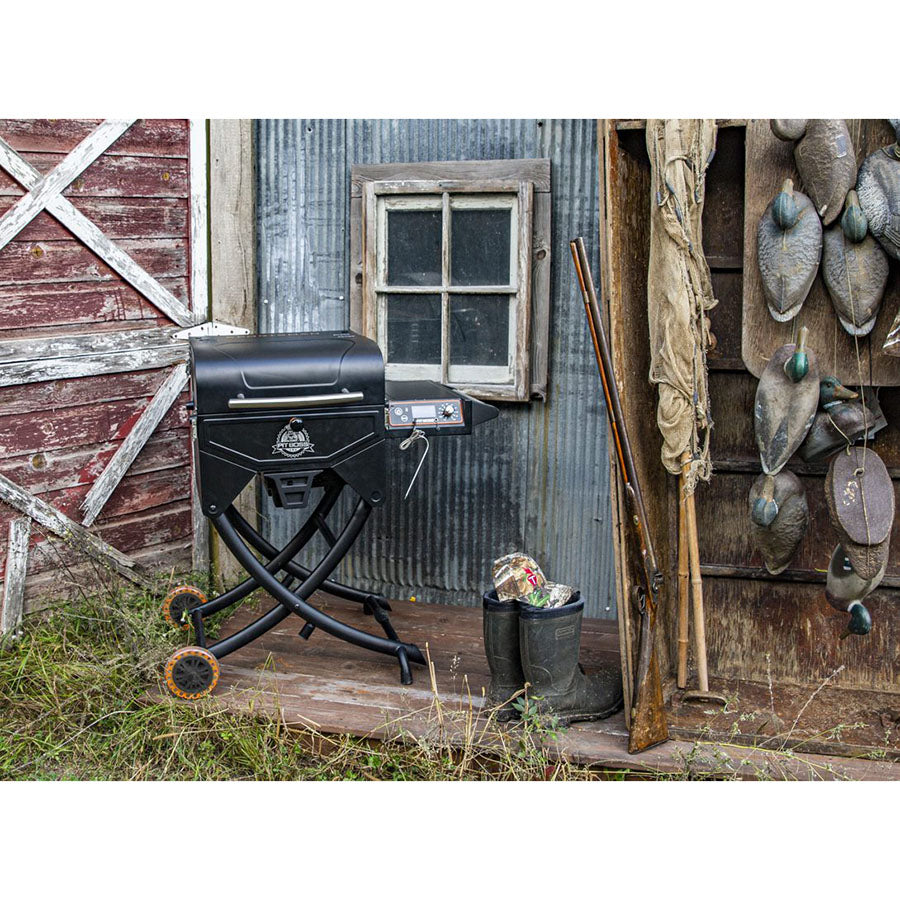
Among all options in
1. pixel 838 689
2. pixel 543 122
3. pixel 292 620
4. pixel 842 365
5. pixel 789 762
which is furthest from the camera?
pixel 292 620

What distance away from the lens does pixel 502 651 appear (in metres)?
4.09

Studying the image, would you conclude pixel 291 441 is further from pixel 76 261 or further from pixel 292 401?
pixel 76 261

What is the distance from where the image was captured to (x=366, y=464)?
13.9ft

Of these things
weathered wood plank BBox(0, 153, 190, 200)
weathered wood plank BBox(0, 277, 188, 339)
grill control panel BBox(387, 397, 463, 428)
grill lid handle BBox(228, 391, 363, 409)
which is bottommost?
grill control panel BBox(387, 397, 463, 428)

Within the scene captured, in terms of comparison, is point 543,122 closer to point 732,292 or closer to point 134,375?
point 732,292

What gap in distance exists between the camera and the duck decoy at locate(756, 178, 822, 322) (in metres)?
4.01

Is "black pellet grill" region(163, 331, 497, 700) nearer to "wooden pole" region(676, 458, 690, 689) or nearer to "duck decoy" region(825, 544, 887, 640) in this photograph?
"wooden pole" region(676, 458, 690, 689)

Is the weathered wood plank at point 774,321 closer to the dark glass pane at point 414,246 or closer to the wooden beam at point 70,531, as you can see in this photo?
the dark glass pane at point 414,246

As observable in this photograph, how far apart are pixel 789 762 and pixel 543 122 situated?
9.94ft

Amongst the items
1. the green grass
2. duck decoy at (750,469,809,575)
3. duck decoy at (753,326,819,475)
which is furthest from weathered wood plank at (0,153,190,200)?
duck decoy at (750,469,809,575)

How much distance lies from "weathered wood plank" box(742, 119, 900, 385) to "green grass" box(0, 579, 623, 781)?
1.78 meters

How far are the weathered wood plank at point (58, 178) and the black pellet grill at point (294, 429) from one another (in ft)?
3.21

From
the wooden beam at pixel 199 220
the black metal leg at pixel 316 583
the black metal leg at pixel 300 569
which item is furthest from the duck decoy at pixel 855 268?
the wooden beam at pixel 199 220
